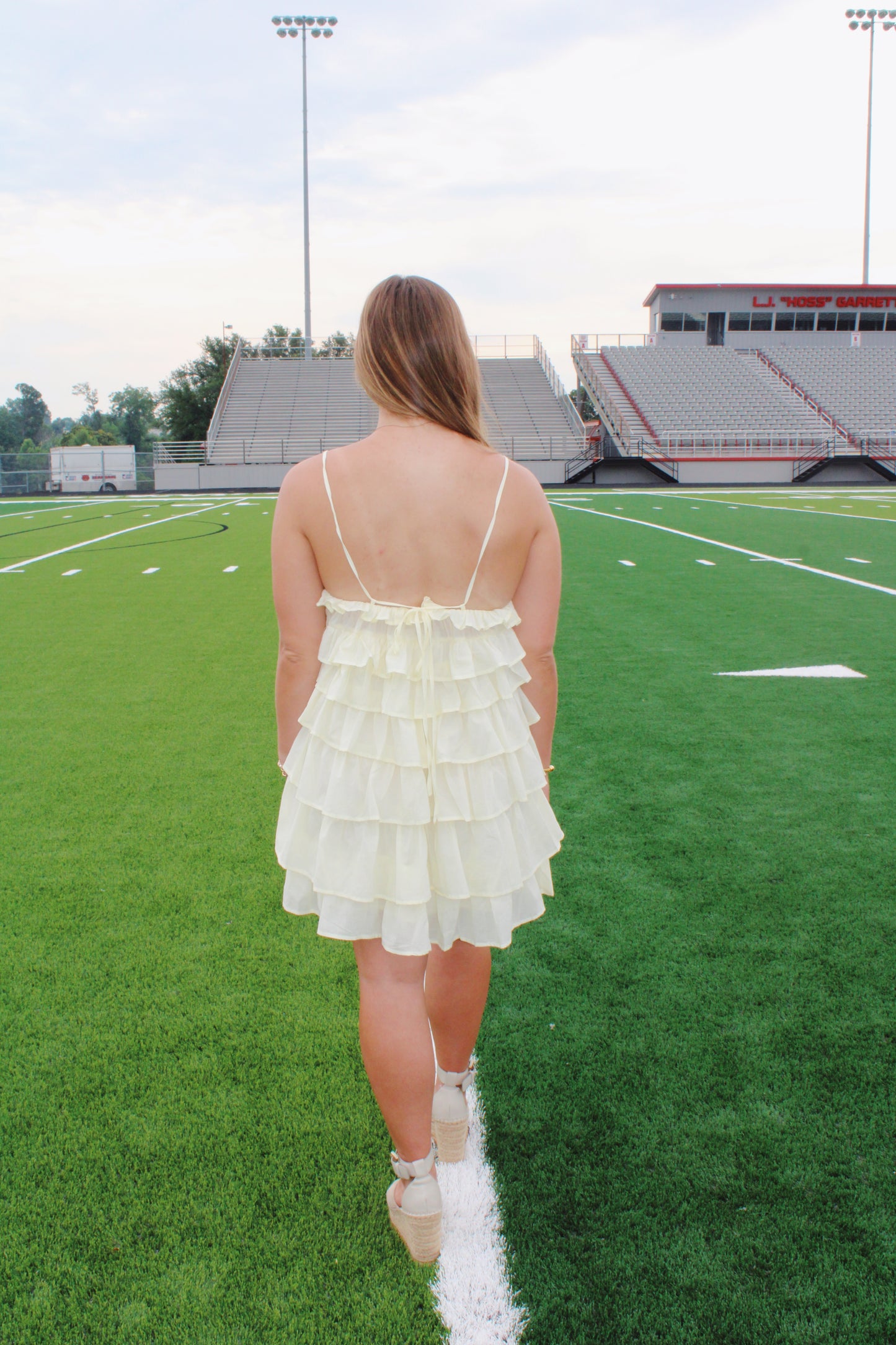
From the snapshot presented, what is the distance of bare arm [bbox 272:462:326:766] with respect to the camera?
62.7 inches

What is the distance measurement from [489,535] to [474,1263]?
1.29 metres

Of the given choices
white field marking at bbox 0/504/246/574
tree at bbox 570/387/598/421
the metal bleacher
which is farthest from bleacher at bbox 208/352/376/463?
tree at bbox 570/387/598/421

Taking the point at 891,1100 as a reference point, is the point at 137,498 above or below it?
above

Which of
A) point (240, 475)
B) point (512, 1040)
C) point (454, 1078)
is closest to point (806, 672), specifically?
point (512, 1040)

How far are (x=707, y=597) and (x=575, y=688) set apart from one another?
3.63 meters

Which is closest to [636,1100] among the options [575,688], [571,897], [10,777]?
[571,897]

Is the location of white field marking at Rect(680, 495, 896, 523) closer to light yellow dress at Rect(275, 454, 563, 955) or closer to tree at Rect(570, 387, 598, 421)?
light yellow dress at Rect(275, 454, 563, 955)

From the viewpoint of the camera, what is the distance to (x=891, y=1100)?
6.74 feet

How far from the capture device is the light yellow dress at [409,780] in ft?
5.20

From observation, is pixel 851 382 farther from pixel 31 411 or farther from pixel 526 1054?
pixel 31 411

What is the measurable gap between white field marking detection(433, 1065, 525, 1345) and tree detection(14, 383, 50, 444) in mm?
152745

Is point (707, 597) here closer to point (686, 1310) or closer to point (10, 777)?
point (10, 777)

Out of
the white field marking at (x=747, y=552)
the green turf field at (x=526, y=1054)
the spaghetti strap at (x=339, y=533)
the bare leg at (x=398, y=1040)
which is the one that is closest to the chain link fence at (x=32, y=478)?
the white field marking at (x=747, y=552)

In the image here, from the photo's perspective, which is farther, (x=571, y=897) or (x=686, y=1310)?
(x=571, y=897)
